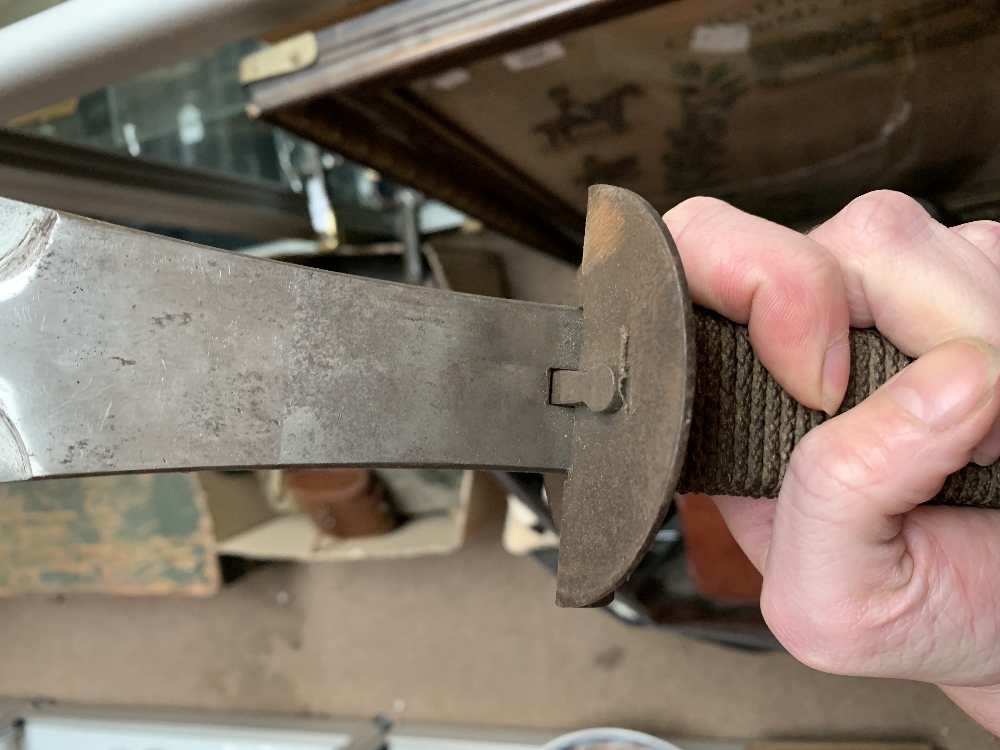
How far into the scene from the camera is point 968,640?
366mm

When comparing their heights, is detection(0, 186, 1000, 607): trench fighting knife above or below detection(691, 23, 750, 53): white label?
below

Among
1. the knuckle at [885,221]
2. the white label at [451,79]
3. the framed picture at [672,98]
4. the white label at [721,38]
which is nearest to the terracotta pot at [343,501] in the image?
the framed picture at [672,98]

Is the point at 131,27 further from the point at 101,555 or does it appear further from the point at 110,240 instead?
the point at 101,555

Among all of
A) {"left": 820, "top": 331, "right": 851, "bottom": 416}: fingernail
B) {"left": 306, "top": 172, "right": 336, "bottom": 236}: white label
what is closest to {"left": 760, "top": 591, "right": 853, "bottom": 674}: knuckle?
{"left": 820, "top": 331, "right": 851, "bottom": 416}: fingernail

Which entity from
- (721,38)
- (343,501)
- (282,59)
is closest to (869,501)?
(721,38)

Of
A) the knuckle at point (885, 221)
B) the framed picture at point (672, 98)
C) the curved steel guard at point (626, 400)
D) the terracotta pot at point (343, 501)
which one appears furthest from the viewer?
the terracotta pot at point (343, 501)

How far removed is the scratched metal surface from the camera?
0.96 ft

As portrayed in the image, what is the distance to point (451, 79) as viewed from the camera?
0.74 m

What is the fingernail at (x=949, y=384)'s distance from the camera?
1.02 ft

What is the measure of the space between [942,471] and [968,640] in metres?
0.11

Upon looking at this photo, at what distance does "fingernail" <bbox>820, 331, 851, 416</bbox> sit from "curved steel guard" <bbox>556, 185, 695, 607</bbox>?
12 centimetres

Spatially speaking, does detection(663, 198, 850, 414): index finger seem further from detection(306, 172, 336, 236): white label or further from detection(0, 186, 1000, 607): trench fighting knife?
detection(306, 172, 336, 236): white label

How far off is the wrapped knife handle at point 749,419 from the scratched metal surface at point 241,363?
69mm

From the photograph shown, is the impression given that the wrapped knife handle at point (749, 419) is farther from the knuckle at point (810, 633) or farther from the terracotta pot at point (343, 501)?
the terracotta pot at point (343, 501)
